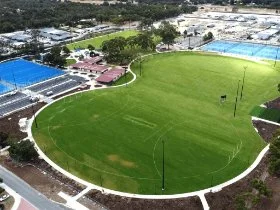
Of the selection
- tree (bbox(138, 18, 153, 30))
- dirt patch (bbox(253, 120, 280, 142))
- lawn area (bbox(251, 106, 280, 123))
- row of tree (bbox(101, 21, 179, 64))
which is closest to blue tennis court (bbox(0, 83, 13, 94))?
row of tree (bbox(101, 21, 179, 64))

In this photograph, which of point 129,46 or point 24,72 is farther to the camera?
point 129,46

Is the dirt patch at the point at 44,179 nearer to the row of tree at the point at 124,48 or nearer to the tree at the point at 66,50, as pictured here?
the row of tree at the point at 124,48

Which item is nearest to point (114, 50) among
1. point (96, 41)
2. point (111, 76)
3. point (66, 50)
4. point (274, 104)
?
point (111, 76)

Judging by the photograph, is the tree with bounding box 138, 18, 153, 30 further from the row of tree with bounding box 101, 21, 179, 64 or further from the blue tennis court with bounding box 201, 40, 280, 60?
the blue tennis court with bounding box 201, 40, 280, 60

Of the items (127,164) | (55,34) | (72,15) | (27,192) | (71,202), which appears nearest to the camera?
(71,202)

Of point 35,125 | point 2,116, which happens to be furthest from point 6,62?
point 35,125

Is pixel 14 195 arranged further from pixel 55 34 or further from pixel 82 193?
pixel 55 34

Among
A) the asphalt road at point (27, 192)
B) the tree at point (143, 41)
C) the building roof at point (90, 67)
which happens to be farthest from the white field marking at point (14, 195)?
the tree at point (143, 41)
